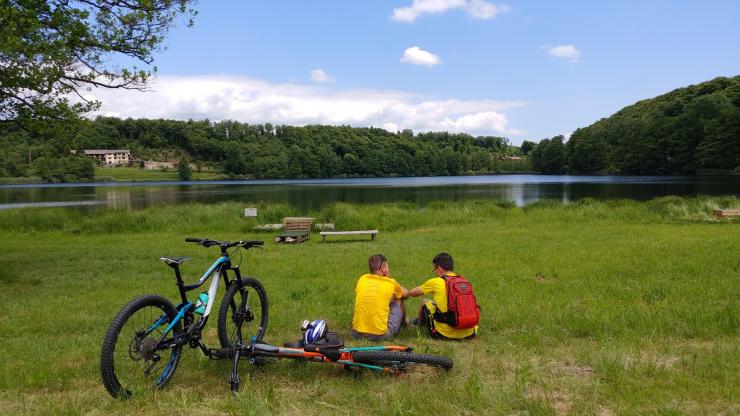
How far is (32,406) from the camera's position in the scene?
3.96 m

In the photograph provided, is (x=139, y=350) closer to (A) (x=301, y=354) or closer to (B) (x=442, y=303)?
(A) (x=301, y=354)

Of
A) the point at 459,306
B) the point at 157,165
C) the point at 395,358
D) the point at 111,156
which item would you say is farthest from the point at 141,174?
the point at 395,358

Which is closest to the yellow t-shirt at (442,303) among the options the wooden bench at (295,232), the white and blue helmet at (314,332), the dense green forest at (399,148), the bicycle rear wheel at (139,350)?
the white and blue helmet at (314,332)

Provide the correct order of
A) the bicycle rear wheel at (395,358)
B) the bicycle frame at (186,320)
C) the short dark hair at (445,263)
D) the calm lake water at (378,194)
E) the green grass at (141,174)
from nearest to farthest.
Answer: the bicycle frame at (186,320) → the bicycle rear wheel at (395,358) → the short dark hair at (445,263) → the calm lake water at (378,194) → the green grass at (141,174)

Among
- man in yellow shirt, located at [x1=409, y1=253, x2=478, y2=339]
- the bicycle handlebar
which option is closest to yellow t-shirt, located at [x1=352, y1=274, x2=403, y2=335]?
man in yellow shirt, located at [x1=409, y1=253, x2=478, y2=339]

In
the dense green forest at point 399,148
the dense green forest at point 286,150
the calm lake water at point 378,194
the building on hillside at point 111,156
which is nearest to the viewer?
the calm lake water at point 378,194

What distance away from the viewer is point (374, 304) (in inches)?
227

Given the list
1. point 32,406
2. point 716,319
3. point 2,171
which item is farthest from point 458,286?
point 2,171

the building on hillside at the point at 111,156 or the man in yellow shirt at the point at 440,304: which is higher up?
the building on hillside at the point at 111,156

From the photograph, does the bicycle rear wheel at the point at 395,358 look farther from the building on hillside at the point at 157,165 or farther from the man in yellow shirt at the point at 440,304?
the building on hillside at the point at 157,165

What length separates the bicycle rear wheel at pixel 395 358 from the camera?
445cm

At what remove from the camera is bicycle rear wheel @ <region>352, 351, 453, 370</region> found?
445cm

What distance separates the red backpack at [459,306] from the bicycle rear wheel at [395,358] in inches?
47.8

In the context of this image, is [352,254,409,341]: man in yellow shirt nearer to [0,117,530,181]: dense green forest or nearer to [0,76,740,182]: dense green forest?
[0,76,740,182]: dense green forest
